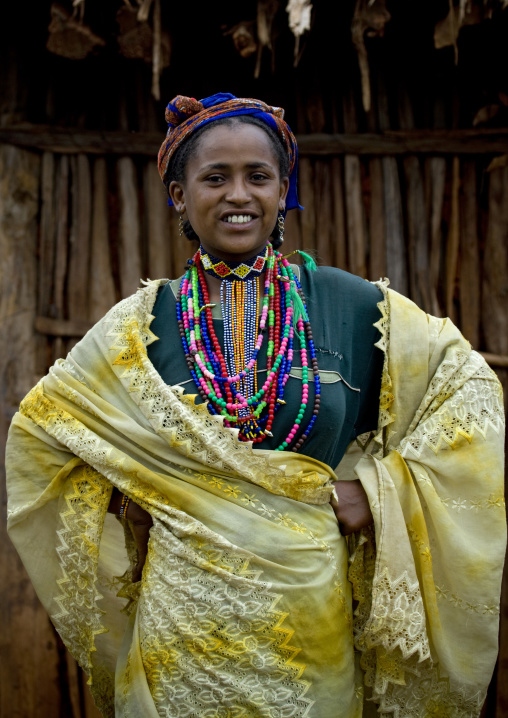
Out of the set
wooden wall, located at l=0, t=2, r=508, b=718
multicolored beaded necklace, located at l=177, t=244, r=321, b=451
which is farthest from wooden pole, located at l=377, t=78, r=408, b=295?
multicolored beaded necklace, located at l=177, t=244, r=321, b=451

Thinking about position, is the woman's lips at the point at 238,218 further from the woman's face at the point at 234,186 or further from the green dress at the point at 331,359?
the green dress at the point at 331,359

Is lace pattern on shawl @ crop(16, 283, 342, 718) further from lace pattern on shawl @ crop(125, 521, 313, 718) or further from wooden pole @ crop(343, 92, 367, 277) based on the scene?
wooden pole @ crop(343, 92, 367, 277)

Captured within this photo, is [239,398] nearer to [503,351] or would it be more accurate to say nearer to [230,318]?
[230,318]

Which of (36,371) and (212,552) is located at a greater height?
(36,371)

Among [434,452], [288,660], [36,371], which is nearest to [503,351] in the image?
[434,452]

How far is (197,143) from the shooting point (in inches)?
85.4

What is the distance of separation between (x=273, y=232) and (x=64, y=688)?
8.83 ft

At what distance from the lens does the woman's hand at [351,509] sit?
211cm

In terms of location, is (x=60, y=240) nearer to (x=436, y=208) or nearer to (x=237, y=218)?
(x=237, y=218)

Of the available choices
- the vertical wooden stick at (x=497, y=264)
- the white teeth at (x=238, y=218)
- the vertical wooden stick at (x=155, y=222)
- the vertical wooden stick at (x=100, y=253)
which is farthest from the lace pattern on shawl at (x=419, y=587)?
the vertical wooden stick at (x=100, y=253)

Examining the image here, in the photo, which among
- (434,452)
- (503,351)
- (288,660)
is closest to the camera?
(288,660)

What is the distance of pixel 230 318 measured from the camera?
2.22m

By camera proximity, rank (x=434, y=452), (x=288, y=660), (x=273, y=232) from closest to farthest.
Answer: (x=288, y=660)
(x=434, y=452)
(x=273, y=232)

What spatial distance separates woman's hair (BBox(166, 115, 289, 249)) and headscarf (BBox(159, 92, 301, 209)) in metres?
0.01
